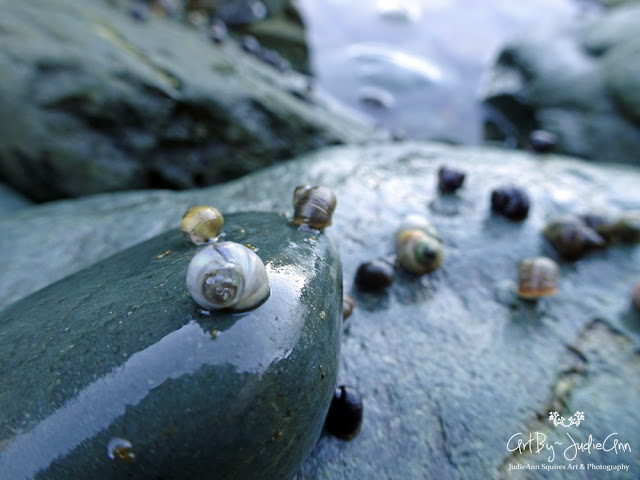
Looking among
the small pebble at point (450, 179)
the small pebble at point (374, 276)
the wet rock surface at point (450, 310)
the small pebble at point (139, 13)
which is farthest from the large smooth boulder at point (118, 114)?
the small pebble at point (374, 276)

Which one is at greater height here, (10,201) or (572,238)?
(572,238)

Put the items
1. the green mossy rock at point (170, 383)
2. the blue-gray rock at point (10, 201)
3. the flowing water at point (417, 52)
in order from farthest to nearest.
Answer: the flowing water at point (417, 52) → the blue-gray rock at point (10, 201) → the green mossy rock at point (170, 383)

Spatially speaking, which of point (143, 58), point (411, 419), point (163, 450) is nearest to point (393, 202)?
point (411, 419)

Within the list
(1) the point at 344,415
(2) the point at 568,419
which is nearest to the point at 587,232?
(2) the point at 568,419

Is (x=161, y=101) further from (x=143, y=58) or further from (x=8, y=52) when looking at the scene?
(x=8, y=52)

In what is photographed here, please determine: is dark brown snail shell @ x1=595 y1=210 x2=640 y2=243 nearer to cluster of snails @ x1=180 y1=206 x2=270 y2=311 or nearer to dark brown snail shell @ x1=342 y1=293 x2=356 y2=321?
dark brown snail shell @ x1=342 y1=293 x2=356 y2=321

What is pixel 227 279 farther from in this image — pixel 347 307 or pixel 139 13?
pixel 139 13

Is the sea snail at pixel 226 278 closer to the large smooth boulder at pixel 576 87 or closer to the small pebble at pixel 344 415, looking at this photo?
the small pebble at pixel 344 415
